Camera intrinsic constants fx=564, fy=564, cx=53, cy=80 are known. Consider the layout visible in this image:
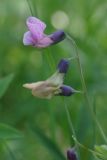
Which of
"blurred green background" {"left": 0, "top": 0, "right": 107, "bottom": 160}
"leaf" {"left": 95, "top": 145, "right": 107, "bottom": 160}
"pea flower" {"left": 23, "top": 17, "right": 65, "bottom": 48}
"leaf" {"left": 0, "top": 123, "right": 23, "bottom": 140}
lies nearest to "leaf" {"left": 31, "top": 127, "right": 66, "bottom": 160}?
"blurred green background" {"left": 0, "top": 0, "right": 107, "bottom": 160}

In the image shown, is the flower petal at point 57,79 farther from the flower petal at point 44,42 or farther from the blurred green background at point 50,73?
the blurred green background at point 50,73

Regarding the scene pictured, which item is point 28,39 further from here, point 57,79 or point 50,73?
point 50,73

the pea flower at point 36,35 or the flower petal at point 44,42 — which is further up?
the pea flower at point 36,35

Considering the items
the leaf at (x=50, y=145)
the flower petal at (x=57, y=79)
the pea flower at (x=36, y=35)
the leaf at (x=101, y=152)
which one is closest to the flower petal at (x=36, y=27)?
the pea flower at (x=36, y=35)

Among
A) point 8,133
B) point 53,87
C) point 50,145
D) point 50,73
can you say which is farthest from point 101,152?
point 50,73

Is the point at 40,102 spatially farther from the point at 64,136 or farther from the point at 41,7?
the point at 41,7
